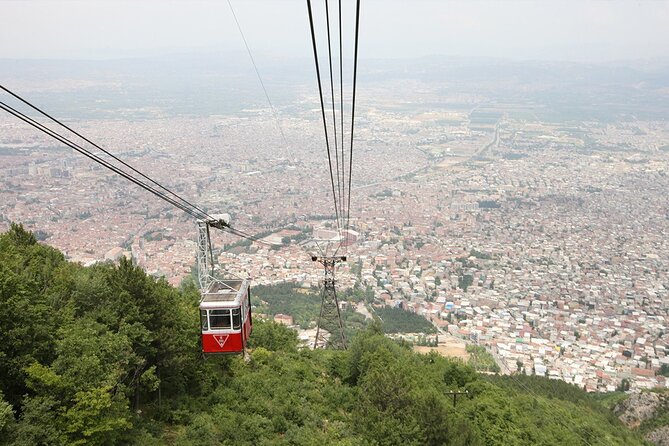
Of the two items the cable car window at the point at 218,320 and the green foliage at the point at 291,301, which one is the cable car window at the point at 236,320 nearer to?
the cable car window at the point at 218,320

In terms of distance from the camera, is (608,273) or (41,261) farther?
(608,273)

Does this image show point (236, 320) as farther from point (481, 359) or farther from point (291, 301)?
point (291, 301)

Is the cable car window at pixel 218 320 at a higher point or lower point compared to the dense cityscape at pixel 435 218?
higher

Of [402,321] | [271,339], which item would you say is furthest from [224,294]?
[402,321]

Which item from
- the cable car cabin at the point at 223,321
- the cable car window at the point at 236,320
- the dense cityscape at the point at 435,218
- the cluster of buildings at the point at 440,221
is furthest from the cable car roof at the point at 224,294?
the cluster of buildings at the point at 440,221

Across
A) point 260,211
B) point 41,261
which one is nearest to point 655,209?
point 260,211

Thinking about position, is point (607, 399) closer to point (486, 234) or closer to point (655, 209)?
point (486, 234)
